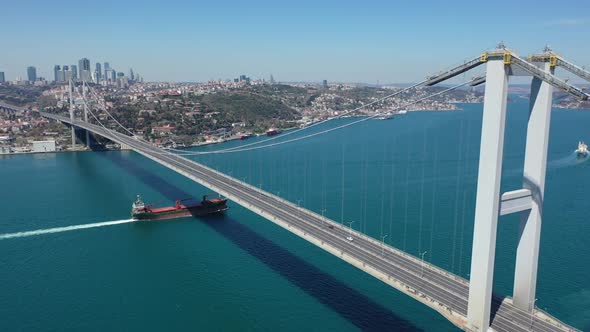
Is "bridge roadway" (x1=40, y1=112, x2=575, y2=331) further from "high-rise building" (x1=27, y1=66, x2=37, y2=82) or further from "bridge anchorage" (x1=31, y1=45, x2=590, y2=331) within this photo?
"high-rise building" (x1=27, y1=66, x2=37, y2=82)

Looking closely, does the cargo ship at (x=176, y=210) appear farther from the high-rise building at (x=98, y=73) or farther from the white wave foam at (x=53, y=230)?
the high-rise building at (x=98, y=73)

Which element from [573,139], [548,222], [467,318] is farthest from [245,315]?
[573,139]

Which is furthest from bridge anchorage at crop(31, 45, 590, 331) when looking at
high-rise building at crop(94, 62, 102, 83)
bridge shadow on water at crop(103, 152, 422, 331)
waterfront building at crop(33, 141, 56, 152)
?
high-rise building at crop(94, 62, 102, 83)

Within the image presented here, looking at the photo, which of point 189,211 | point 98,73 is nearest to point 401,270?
point 189,211

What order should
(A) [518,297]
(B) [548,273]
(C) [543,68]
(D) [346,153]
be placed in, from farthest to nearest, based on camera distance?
(D) [346,153] → (B) [548,273] → (A) [518,297] → (C) [543,68]

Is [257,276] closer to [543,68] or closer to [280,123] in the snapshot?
[543,68]

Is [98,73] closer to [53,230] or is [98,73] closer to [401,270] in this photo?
[53,230]

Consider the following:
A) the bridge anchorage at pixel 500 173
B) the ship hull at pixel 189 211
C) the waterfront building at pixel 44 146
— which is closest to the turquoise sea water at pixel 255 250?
the ship hull at pixel 189 211

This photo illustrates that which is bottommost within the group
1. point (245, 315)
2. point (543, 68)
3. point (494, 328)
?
point (245, 315)
